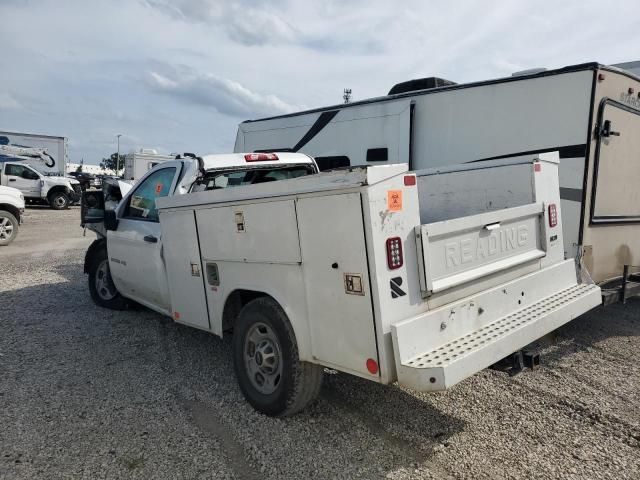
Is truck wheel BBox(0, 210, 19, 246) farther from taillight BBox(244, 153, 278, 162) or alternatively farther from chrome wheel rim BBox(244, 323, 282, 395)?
chrome wheel rim BBox(244, 323, 282, 395)

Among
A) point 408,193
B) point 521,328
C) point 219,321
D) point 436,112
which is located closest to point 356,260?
point 408,193

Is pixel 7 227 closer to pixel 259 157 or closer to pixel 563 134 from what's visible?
pixel 259 157

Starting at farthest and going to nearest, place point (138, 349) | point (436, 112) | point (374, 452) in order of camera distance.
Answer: point (436, 112) → point (138, 349) → point (374, 452)

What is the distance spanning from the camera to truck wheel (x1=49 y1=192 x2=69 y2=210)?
21.5m

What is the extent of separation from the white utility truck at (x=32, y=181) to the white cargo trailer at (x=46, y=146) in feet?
3.23

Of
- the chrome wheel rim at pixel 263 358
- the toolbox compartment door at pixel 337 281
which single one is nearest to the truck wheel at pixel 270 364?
the chrome wheel rim at pixel 263 358

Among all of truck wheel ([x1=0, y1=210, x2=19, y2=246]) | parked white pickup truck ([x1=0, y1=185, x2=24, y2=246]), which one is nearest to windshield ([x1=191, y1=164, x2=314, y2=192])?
parked white pickup truck ([x1=0, y1=185, x2=24, y2=246])

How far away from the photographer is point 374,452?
294 centimetres

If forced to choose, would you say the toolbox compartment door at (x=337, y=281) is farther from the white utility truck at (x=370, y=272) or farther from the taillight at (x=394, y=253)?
the taillight at (x=394, y=253)

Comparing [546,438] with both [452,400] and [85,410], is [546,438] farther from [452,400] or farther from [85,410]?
[85,410]

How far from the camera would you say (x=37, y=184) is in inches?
822

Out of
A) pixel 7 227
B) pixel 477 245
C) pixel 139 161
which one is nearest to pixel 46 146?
pixel 139 161

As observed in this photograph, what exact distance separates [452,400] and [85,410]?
2705 millimetres

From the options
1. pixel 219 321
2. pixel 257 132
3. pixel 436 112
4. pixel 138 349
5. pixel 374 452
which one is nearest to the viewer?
pixel 374 452
